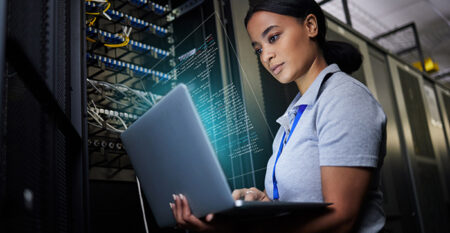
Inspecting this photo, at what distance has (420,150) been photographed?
305 centimetres

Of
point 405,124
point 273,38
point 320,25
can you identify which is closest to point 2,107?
point 273,38

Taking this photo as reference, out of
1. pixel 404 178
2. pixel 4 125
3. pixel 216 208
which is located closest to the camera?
pixel 4 125

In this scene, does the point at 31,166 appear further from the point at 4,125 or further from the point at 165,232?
the point at 165,232

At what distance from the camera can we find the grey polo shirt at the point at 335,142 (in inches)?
36.2

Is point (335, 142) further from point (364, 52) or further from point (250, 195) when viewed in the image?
point (364, 52)

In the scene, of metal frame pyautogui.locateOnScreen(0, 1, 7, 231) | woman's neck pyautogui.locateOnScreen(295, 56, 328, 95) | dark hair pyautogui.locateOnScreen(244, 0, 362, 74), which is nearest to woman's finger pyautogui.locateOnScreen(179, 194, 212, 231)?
metal frame pyautogui.locateOnScreen(0, 1, 7, 231)

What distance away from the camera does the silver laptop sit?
748 millimetres

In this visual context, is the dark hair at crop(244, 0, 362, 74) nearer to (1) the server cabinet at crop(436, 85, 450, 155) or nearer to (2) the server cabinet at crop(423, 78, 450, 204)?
(2) the server cabinet at crop(423, 78, 450, 204)

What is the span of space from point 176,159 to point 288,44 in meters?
0.61

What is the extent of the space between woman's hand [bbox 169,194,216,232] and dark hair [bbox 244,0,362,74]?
28.0 inches

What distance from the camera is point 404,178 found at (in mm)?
2686

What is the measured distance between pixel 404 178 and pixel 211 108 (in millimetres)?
2056

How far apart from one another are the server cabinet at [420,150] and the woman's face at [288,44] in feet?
6.19

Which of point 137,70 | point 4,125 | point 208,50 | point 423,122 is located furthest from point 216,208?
point 423,122
